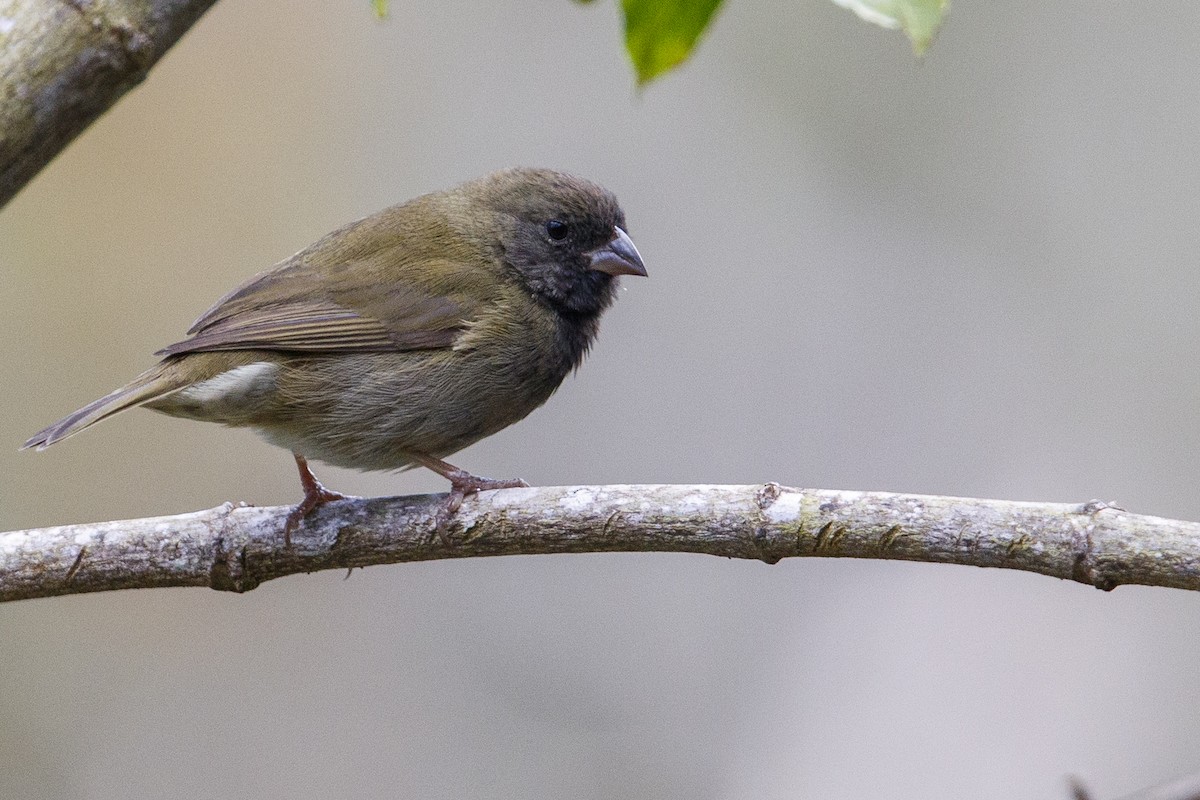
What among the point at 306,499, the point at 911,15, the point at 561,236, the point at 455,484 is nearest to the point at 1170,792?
the point at 911,15

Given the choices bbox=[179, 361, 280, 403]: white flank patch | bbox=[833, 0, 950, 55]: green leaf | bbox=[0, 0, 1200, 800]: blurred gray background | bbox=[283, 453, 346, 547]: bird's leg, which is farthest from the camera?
bbox=[0, 0, 1200, 800]: blurred gray background

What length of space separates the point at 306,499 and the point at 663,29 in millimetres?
2006

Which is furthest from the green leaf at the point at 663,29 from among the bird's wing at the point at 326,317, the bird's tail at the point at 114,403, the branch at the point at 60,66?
the bird's tail at the point at 114,403

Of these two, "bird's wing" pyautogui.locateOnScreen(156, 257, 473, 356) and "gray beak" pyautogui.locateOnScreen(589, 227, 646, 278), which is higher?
"gray beak" pyautogui.locateOnScreen(589, 227, 646, 278)

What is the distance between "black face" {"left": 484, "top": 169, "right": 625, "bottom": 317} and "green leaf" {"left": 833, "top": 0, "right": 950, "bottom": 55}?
8.18ft

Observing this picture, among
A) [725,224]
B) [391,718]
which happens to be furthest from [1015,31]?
[391,718]

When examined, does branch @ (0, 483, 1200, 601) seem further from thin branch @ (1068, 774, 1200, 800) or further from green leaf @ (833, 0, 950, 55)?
green leaf @ (833, 0, 950, 55)

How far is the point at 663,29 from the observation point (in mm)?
2299

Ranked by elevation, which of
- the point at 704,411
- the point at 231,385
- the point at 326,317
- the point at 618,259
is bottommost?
the point at 231,385

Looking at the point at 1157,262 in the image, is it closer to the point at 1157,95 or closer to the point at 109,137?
the point at 1157,95

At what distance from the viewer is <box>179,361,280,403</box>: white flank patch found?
3850mm

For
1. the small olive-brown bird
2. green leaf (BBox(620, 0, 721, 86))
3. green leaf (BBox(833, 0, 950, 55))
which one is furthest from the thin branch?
the small olive-brown bird

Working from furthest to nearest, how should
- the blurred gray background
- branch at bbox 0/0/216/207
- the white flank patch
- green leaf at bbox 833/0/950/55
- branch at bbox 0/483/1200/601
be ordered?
1. the blurred gray background
2. the white flank patch
3. branch at bbox 0/483/1200/601
4. branch at bbox 0/0/216/207
5. green leaf at bbox 833/0/950/55

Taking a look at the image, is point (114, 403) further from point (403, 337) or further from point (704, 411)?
point (704, 411)
